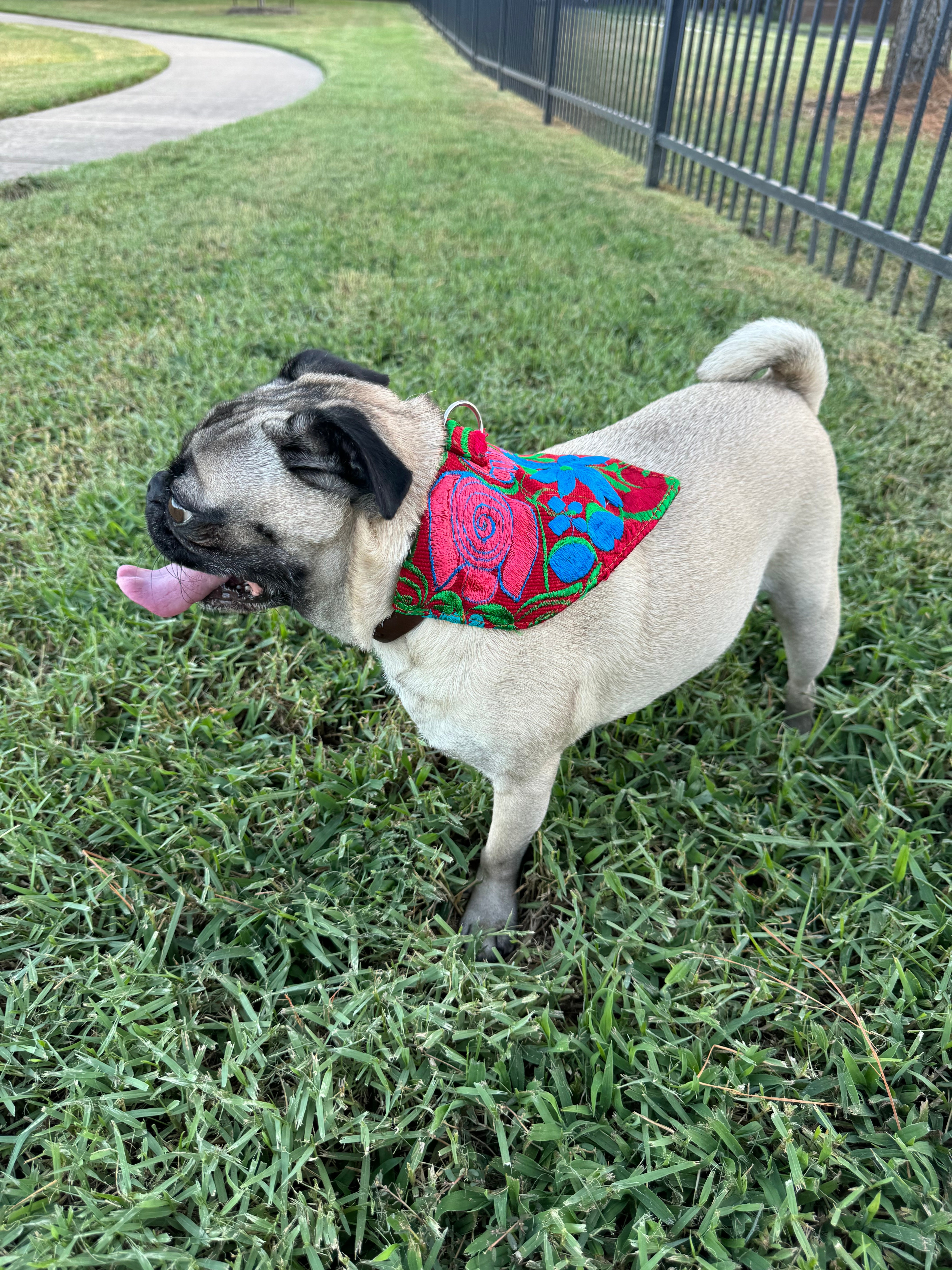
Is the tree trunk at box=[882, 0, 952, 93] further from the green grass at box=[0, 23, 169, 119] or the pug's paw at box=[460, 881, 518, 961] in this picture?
the green grass at box=[0, 23, 169, 119]

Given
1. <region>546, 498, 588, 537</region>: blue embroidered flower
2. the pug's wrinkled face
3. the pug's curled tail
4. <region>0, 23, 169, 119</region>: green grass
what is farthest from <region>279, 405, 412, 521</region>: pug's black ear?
<region>0, 23, 169, 119</region>: green grass

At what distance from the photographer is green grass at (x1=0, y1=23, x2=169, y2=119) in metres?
12.6

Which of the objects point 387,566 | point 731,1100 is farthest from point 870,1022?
point 387,566

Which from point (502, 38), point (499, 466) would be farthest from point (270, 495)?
point (502, 38)

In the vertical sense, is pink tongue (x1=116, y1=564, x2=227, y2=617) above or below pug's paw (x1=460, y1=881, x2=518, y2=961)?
above

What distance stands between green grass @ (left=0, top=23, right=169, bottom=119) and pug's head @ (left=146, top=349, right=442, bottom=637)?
538 inches

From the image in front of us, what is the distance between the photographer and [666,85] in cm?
876

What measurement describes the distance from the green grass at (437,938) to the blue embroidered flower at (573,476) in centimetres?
107

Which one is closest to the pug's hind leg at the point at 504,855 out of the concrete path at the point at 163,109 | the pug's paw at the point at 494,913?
the pug's paw at the point at 494,913

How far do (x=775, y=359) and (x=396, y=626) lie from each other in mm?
1732

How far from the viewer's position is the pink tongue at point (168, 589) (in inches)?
88.4

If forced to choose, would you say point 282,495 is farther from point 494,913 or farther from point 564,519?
point 494,913

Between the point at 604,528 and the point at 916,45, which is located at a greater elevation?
the point at 916,45

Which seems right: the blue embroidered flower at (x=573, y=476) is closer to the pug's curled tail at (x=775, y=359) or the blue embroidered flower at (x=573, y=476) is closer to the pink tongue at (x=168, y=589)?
the pug's curled tail at (x=775, y=359)
